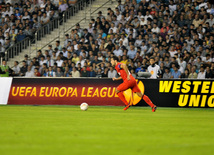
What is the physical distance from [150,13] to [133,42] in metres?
2.52

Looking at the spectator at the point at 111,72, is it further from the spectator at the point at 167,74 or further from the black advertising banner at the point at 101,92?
the spectator at the point at 167,74

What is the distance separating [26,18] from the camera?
3047 cm

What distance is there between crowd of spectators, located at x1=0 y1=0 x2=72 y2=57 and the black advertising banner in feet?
28.3

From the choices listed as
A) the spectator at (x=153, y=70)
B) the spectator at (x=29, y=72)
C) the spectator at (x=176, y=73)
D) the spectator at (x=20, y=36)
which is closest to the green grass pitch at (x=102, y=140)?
the spectator at (x=153, y=70)

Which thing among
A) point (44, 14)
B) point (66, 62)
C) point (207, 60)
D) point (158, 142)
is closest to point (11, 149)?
point (158, 142)

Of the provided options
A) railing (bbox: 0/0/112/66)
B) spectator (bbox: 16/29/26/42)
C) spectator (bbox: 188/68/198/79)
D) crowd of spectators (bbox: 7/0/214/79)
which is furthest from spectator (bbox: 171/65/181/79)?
spectator (bbox: 16/29/26/42)

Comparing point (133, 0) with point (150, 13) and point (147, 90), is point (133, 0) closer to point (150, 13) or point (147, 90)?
point (150, 13)

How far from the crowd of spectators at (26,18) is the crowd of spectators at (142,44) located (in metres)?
2.94

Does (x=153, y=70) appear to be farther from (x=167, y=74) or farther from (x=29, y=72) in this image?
(x=29, y=72)

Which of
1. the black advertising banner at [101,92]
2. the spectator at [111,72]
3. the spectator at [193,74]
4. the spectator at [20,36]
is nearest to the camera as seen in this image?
the black advertising banner at [101,92]

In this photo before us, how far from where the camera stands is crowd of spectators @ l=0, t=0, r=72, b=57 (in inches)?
1171

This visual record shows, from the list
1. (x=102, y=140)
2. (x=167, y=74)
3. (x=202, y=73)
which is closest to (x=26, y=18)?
(x=167, y=74)

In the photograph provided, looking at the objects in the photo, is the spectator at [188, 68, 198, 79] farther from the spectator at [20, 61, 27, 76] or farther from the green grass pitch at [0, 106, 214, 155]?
the green grass pitch at [0, 106, 214, 155]

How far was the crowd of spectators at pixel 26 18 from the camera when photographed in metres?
29.7
